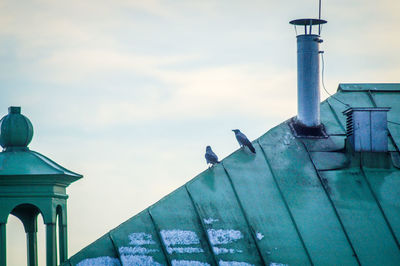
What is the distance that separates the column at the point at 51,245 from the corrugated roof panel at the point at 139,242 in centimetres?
149

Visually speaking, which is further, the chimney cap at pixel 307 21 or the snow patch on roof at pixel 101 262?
the chimney cap at pixel 307 21

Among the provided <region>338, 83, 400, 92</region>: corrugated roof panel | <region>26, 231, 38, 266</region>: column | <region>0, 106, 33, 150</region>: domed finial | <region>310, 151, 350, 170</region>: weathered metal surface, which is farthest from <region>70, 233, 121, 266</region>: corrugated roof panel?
<region>338, 83, 400, 92</region>: corrugated roof panel

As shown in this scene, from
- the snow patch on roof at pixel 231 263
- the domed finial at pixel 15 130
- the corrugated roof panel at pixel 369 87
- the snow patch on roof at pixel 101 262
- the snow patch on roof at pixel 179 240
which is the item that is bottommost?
the snow patch on roof at pixel 231 263

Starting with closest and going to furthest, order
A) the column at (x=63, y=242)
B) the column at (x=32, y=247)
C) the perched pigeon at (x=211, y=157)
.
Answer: the column at (x=63, y=242) → the perched pigeon at (x=211, y=157) → the column at (x=32, y=247)

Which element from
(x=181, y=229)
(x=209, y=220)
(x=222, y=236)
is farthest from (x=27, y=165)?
(x=222, y=236)

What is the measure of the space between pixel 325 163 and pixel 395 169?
1.45m

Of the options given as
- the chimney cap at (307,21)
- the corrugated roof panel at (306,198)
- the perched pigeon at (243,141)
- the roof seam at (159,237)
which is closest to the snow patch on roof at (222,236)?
the roof seam at (159,237)

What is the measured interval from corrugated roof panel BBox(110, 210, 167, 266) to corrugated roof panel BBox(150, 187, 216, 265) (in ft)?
0.51

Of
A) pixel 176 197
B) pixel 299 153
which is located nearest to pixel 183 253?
pixel 176 197

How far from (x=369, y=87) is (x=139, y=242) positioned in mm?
7434

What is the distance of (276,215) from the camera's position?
90.8ft

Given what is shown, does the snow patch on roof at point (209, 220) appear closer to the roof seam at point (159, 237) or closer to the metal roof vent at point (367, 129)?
the roof seam at point (159, 237)

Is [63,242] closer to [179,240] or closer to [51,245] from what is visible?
[51,245]

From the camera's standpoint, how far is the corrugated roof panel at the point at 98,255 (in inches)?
1043
